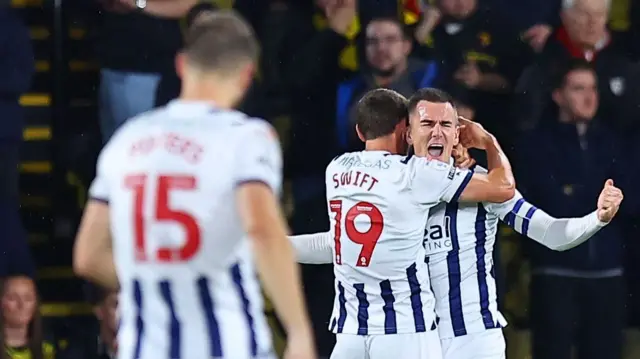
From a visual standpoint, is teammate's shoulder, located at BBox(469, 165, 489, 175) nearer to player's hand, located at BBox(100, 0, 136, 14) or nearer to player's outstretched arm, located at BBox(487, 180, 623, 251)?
player's outstretched arm, located at BBox(487, 180, 623, 251)

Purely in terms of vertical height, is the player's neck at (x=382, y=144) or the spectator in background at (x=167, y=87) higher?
the spectator in background at (x=167, y=87)

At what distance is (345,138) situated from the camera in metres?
7.86

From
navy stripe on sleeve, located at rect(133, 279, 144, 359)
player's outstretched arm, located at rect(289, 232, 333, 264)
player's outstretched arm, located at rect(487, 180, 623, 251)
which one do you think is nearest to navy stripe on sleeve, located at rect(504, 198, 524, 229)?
player's outstretched arm, located at rect(487, 180, 623, 251)

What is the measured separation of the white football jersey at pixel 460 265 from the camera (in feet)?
18.4

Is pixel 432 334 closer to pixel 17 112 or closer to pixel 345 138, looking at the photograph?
pixel 345 138

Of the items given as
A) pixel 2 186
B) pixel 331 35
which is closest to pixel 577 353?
pixel 331 35

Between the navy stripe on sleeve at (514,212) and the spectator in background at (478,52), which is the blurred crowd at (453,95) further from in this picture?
the navy stripe on sleeve at (514,212)

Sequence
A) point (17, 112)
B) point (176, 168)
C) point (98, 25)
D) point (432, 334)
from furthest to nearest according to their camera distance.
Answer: point (98, 25), point (17, 112), point (432, 334), point (176, 168)

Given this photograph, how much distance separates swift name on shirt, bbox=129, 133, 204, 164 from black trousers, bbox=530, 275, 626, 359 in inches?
177

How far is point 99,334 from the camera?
7691 mm

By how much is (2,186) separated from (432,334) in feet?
10.5

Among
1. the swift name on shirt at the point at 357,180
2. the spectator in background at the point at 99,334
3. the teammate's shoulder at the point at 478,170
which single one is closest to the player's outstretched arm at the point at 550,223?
the teammate's shoulder at the point at 478,170

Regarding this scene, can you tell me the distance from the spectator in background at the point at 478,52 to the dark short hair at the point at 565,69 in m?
0.29

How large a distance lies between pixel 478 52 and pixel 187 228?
4802 mm
